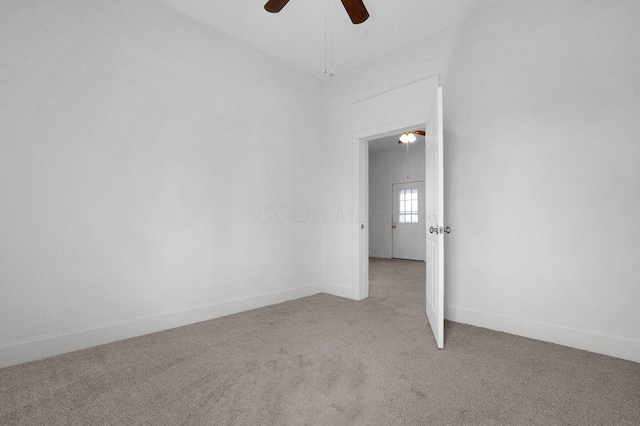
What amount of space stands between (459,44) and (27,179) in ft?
12.6

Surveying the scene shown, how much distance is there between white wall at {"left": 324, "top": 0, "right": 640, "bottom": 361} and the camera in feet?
7.21

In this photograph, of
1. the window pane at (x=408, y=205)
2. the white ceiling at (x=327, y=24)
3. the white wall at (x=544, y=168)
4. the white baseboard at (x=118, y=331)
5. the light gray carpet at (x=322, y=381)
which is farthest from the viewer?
the window pane at (x=408, y=205)

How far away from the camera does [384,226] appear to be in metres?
8.27

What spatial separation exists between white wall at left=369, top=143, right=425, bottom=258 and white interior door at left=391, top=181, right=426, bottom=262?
A: 0.44ft

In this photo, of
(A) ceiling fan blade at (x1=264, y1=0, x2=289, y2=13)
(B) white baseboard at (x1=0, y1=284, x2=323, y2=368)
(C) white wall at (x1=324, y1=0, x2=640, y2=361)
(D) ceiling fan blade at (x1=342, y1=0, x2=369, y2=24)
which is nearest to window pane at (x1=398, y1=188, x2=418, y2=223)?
(C) white wall at (x1=324, y1=0, x2=640, y2=361)

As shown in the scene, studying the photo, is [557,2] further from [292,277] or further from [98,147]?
[98,147]

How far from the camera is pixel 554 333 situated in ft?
7.92

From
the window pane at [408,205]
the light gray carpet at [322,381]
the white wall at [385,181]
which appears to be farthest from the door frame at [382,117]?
the window pane at [408,205]

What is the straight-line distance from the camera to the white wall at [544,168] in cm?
220

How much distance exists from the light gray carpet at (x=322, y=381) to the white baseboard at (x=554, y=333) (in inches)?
3.9

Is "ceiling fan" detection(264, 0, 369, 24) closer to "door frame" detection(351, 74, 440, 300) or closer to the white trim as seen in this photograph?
"door frame" detection(351, 74, 440, 300)

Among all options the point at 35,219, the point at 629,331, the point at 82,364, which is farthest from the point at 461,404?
the point at 35,219

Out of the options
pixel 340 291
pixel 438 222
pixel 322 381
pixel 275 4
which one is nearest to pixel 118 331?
pixel 322 381

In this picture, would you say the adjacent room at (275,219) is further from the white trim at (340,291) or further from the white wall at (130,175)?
the white trim at (340,291)
